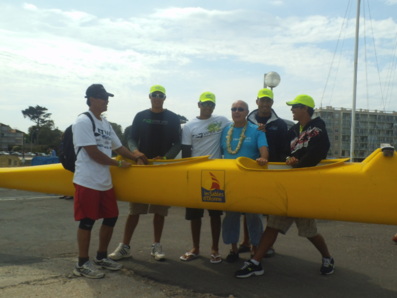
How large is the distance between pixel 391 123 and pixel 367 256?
264 feet

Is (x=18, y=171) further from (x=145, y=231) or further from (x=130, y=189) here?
(x=145, y=231)

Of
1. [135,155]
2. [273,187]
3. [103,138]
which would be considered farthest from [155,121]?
[273,187]

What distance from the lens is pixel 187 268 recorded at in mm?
3939

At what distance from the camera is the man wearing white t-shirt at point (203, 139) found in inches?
167

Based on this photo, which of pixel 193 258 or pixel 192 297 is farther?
pixel 193 258

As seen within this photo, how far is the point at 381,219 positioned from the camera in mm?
3193

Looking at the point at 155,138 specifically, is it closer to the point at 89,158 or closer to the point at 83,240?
the point at 89,158

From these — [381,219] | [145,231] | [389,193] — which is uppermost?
[389,193]

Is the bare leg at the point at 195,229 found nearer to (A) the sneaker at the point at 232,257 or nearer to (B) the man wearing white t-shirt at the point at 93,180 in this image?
(A) the sneaker at the point at 232,257

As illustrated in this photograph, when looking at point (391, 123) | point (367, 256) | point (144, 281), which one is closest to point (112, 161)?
point (144, 281)

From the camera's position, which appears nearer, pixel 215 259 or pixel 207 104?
pixel 215 259

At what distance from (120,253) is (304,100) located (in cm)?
268

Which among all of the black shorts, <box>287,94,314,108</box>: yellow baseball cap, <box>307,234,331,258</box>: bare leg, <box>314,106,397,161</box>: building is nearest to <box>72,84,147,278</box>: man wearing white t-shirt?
the black shorts

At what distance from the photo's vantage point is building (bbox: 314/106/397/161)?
6468cm
